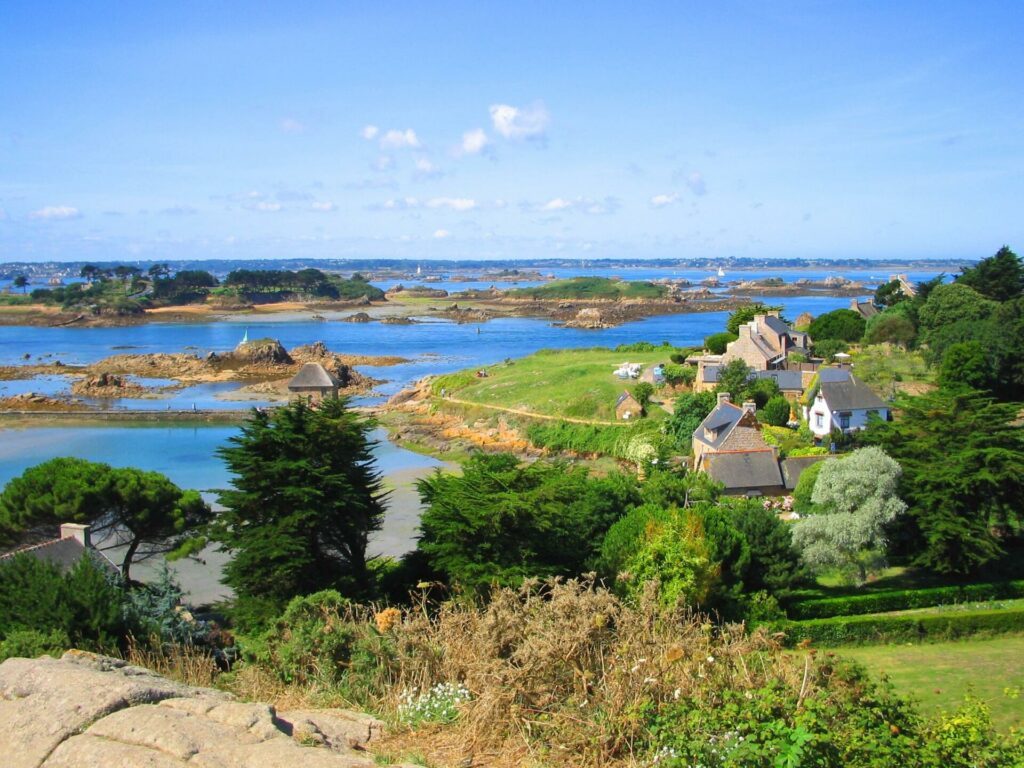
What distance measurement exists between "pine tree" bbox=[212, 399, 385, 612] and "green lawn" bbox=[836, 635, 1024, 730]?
10.9 metres

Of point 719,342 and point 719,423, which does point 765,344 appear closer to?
point 719,342

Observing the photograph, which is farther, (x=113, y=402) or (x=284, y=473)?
(x=113, y=402)

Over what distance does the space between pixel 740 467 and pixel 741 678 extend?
24.3 meters

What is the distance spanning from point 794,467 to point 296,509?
20087mm

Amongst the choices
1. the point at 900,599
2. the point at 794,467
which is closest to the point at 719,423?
the point at 794,467

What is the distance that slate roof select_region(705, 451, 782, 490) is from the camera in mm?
30453

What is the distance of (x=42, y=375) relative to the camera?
70500mm

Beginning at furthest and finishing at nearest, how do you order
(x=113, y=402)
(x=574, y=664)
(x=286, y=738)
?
(x=113, y=402) < (x=574, y=664) < (x=286, y=738)

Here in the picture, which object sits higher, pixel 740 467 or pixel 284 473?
pixel 284 473

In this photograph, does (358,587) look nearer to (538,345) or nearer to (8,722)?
(8,722)

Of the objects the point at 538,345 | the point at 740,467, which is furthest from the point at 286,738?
the point at 538,345

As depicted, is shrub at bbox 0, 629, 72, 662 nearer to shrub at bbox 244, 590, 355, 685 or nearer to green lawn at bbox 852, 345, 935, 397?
shrub at bbox 244, 590, 355, 685

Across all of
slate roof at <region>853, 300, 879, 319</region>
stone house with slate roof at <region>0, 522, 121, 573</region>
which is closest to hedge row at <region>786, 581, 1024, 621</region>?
stone house with slate roof at <region>0, 522, 121, 573</region>

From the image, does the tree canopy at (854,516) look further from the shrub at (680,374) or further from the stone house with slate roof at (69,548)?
the shrub at (680,374)
